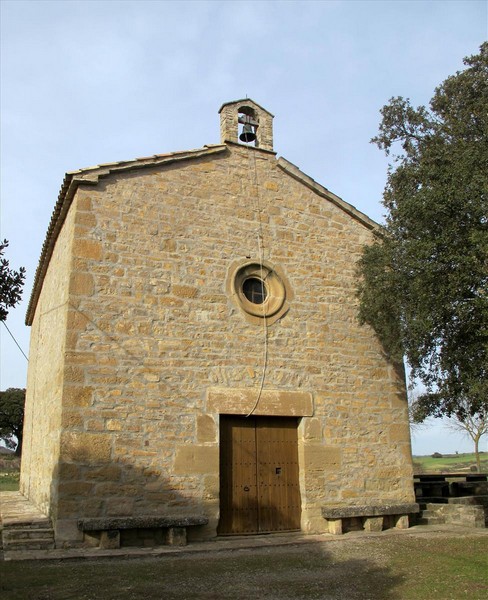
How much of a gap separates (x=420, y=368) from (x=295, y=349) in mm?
2296

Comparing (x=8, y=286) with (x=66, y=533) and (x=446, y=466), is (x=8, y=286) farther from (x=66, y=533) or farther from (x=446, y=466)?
(x=446, y=466)

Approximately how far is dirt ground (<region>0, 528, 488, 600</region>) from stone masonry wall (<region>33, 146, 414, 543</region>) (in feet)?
3.94

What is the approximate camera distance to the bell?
38.8 ft

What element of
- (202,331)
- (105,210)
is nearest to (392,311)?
(202,331)

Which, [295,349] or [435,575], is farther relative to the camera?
[295,349]

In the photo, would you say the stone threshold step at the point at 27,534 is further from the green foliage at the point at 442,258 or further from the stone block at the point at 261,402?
the green foliage at the point at 442,258

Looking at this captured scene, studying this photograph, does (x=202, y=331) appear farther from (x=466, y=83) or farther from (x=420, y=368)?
(x=466, y=83)

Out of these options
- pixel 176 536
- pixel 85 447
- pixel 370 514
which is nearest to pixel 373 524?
pixel 370 514

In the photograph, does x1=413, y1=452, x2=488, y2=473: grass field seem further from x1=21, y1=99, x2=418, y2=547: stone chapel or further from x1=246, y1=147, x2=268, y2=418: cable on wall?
x1=246, y1=147, x2=268, y2=418: cable on wall

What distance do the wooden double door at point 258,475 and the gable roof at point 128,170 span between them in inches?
183

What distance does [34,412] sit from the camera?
13.2 meters

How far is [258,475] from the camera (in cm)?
986

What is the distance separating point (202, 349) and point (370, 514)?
13.5ft

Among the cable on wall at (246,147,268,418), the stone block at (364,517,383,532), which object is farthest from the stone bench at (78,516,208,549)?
the stone block at (364,517,383,532)
